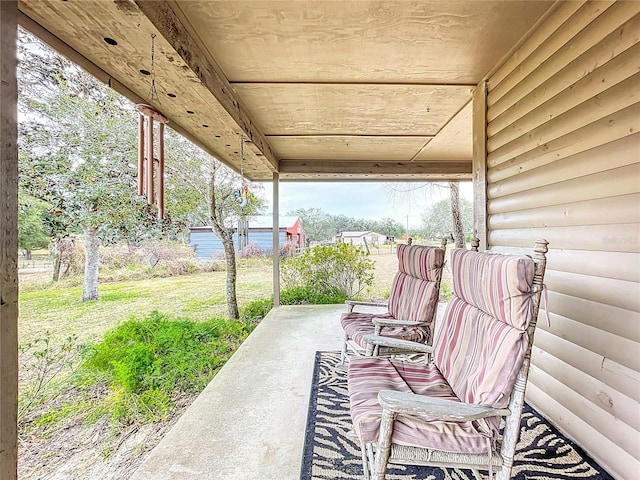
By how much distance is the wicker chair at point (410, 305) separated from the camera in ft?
7.73

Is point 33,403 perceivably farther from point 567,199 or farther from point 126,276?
point 567,199

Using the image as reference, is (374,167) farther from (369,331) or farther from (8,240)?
(8,240)

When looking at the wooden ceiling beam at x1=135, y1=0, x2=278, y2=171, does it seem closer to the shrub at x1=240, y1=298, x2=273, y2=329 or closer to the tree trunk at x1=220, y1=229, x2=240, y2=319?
the tree trunk at x1=220, y1=229, x2=240, y2=319

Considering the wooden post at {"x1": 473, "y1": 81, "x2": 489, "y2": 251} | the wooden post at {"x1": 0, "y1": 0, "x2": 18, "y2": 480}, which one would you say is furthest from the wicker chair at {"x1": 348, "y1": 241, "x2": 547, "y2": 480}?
the wooden post at {"x1": 473, "y1": 81, "x2": 489, "y2": 251}

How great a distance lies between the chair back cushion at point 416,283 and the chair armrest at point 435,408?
122cm

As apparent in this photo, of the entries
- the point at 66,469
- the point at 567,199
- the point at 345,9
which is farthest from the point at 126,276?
the point at 567,199

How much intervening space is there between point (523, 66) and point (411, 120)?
4.34 feet

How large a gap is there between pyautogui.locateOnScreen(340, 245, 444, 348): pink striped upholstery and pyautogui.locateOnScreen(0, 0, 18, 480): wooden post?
6.10 feet

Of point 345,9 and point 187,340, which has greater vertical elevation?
point 345,9

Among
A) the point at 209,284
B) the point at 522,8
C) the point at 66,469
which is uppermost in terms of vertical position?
the point at 522,8

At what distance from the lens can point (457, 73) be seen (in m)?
2.38

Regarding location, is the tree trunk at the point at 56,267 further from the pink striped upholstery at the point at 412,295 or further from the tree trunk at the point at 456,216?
the tree trunk at the point at 456,216

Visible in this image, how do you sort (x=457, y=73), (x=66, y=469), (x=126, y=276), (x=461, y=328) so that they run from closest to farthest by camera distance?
(x=461, y=328) < (x=66, y=469) < (x=457, y=73) < (x=126, y=276)

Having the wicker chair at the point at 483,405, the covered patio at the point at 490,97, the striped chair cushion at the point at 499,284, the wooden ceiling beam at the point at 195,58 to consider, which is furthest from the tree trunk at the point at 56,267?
the striped chair cushion at the point at 499,284
